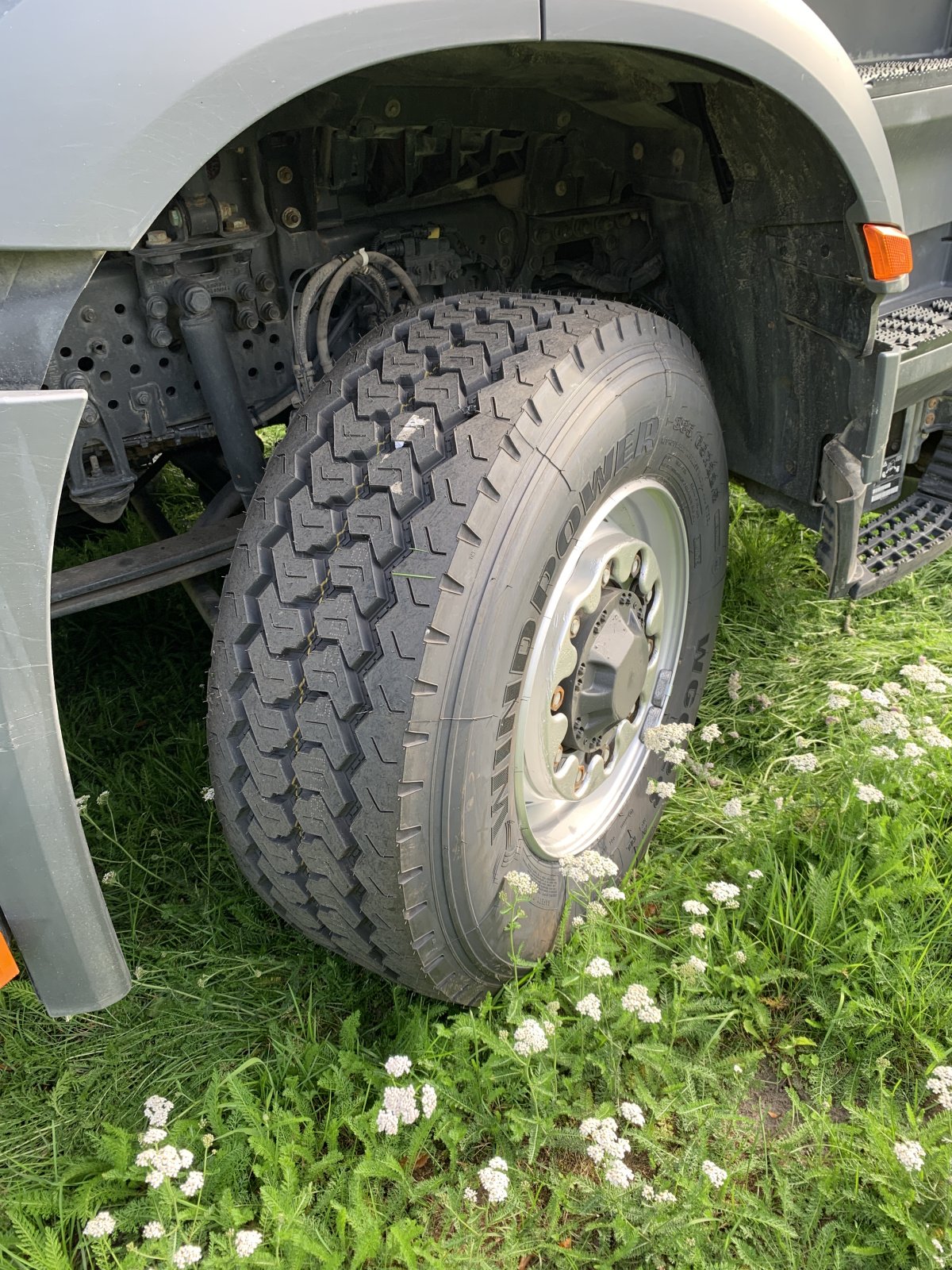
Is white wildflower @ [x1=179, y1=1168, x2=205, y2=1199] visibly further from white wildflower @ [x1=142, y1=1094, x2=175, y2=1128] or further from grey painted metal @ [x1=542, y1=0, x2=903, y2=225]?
grey painted metal @ [x1=542, y1=0, x2=903, y2=225]

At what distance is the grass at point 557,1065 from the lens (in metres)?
1.54

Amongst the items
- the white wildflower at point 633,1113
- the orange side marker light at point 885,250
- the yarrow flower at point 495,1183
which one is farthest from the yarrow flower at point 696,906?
the orange side marker light at point 885,250

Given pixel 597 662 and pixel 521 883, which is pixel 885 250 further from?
pixel 521 883

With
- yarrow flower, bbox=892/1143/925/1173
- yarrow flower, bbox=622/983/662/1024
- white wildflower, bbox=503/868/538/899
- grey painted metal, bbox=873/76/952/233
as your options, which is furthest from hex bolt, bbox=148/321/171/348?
yarrow flower, bbox=892/1143/925/1173

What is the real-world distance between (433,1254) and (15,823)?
92 centimetres

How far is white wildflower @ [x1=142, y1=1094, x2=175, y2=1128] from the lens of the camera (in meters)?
1.53

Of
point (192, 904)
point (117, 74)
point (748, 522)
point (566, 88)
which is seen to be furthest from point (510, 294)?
point (748, 522)

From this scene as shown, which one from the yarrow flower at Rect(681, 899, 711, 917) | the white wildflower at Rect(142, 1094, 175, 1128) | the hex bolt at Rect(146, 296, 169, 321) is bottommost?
the yarrow flower at Rect(681, 899, 711, 917)

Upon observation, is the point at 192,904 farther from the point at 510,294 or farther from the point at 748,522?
the point at 748,522

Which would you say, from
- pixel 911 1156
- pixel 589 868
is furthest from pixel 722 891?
pixel 911 1156

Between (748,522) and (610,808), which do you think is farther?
(748,522)

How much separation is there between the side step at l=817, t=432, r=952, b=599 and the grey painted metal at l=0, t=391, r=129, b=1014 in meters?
1.75

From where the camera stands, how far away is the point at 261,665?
1.54 metres

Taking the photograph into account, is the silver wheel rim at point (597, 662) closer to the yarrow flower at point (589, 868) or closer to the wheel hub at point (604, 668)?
the wheel hub at point (604, 668)
